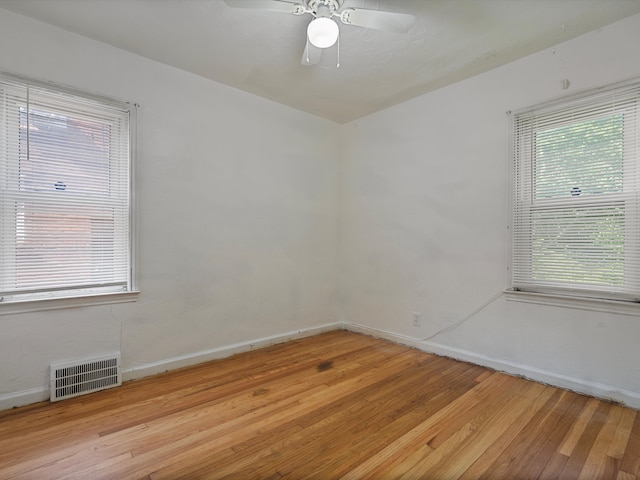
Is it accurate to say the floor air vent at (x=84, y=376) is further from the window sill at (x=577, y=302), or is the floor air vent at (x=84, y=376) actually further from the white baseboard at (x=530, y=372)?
the window sill at (x=577, y=302)

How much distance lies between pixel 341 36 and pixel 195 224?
1929mm

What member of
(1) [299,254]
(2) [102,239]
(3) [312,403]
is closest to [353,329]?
(1) [299,254]

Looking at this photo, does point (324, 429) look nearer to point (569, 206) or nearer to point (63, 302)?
point (63, 302)

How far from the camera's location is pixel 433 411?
2080mm

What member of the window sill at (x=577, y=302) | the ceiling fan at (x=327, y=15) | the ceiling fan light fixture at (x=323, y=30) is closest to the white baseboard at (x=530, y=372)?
the window sill at (x=577, y=302)

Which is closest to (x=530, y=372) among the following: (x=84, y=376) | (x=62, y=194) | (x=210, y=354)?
(x=210, y=354)

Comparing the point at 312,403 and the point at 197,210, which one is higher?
the point at 197,210

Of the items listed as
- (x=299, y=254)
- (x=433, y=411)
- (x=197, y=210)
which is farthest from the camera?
(x=299, y=254)

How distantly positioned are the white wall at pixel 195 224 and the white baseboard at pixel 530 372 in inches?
44.5

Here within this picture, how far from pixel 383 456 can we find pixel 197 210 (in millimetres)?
2359

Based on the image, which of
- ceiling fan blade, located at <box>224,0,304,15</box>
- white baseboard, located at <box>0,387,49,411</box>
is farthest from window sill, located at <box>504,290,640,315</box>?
white baseboard, located at <box>0,387,49,411</box>

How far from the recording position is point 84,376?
7.61ft

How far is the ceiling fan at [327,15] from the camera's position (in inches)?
69.2

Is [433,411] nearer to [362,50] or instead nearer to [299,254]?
[299,254]
